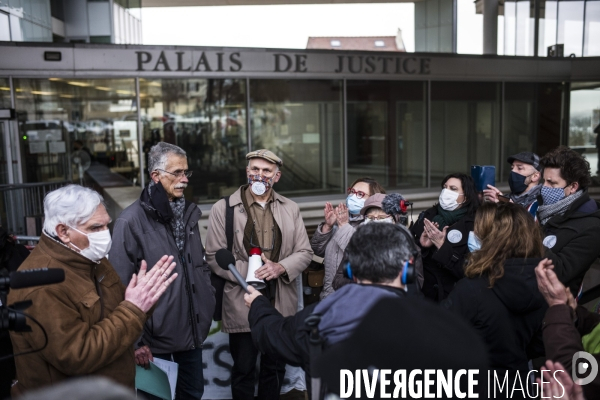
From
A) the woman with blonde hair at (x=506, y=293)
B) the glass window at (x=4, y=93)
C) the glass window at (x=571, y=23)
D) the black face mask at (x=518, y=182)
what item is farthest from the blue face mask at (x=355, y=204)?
the glass window at (x=571, y=23)

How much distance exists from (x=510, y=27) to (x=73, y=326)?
495 inches

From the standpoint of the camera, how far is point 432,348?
1.67 meters

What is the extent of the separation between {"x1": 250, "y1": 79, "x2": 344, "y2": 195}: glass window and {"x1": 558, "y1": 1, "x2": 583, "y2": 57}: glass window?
5.92 meters

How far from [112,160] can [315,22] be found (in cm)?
472

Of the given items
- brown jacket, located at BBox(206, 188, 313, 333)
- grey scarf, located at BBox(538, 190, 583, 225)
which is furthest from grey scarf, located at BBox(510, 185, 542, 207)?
brown jacket, located at BBox(206, 188, 313, 333)

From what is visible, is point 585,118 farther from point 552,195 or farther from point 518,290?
point 518,290

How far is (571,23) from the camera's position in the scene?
13.0 metres

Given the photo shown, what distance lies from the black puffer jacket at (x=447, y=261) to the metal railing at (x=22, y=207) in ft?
16.7

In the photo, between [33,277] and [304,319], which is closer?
[33,277]

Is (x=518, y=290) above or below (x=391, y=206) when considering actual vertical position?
below

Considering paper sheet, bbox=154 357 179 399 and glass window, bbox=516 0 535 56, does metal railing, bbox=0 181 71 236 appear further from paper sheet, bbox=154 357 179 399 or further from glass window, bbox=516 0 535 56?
glass window, bbox=516 0 535 56

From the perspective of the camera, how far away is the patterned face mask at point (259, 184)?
400cm

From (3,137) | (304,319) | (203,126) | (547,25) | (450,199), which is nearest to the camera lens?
(304,319)

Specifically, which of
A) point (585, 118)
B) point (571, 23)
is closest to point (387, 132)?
point (585, 118)
